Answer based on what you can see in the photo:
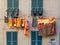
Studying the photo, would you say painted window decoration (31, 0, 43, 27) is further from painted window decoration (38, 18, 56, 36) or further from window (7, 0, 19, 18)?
window (7, 0, 19, 18)

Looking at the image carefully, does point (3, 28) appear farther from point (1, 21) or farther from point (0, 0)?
point (0, 0)

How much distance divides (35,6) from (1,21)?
7.01 ft

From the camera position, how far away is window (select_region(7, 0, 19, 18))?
19109 millimetres

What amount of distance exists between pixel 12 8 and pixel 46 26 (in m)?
2.24

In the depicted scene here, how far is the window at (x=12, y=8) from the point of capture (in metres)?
19.1

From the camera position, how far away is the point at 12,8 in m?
19.2

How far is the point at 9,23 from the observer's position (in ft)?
62.7

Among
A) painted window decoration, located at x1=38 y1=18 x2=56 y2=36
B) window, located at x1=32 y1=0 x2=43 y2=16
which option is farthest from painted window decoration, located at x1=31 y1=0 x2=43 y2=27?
painted window decoration, located at x1=38 y1=18 x2=56 y2=36

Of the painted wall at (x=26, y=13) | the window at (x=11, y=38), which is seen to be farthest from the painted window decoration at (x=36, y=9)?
the window at (x=11, y=38)

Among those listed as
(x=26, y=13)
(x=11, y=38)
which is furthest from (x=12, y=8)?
(x=11, y=38)

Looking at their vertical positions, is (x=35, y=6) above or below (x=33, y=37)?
above

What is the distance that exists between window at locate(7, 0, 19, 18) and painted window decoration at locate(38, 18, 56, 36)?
1481mm

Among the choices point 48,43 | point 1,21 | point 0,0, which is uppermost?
point 0,0

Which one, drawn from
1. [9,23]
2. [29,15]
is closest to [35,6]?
[29,15]
